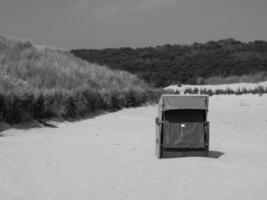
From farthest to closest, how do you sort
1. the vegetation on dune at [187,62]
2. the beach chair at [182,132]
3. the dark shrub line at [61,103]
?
the vegetation on dune at [187,62]
the dark shrub line at [61,103]
the beach chair at [182,132]

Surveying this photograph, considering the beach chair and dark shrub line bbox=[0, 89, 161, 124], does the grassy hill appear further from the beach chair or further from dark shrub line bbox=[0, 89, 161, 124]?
the beach chair

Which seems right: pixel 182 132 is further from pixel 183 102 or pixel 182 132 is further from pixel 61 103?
pixel 61 103

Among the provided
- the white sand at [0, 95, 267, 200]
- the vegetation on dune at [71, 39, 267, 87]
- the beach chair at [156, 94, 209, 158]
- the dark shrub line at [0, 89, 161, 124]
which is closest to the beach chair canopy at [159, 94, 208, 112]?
the beach chair at [156, 94, 209, 158]

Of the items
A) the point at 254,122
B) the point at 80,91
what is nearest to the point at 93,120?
the point at 80,91

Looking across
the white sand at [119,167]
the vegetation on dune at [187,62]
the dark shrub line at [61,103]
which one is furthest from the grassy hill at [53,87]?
the vegetation on dune at [187,62]

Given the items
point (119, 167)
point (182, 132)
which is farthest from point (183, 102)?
point (119, 167)

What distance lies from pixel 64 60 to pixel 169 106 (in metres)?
17.7

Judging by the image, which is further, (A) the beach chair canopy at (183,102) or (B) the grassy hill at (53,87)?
(B) the grassy hill at (53,87)

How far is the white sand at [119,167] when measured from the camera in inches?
254

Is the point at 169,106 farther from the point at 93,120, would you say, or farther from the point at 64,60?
the point at 64,60

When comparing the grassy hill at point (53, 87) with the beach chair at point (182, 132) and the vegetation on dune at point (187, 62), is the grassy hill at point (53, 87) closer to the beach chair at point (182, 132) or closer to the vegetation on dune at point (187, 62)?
the beach chair at point (182, 132)

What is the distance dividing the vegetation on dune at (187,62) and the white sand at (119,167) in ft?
82.0

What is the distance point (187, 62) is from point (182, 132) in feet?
155

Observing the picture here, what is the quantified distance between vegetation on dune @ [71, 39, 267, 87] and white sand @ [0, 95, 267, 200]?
25.0 metres
